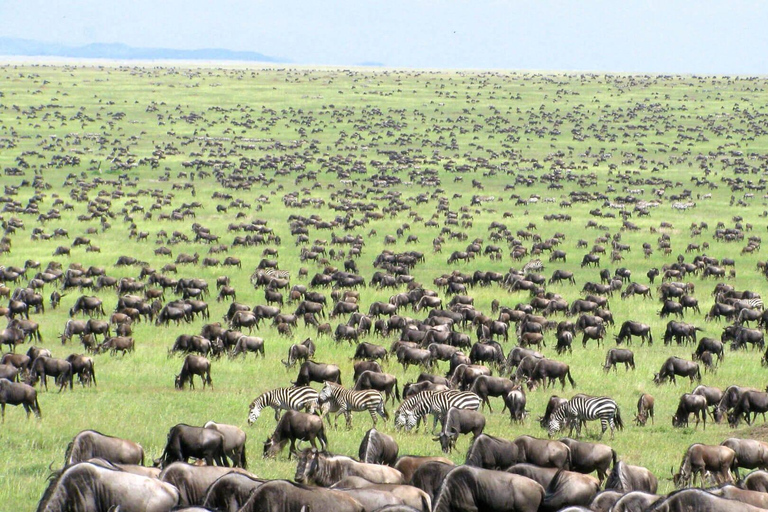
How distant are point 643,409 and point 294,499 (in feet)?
39.5

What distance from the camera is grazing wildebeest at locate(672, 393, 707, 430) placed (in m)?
20.3

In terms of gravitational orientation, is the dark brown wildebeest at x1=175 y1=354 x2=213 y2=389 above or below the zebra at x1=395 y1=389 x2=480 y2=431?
below

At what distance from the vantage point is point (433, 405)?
2006 centimetres

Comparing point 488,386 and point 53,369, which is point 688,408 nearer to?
point 488,386

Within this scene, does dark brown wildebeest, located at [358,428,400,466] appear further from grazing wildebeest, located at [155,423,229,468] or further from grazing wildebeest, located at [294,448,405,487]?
grazing wildebeest, located at [155,423,229,468]

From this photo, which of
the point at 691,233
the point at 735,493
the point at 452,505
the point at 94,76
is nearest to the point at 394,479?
the point at 452,505

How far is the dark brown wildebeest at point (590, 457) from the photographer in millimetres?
15570

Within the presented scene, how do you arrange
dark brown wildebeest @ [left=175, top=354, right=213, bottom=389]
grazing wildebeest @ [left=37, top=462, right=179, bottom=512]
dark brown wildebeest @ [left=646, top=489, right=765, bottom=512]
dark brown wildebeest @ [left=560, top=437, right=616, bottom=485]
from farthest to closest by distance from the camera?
dark brown wildebeest @ [left=175, top=354, right=213, bottom=389], dark brown wildebeest @ [left=560, top=437, right=616, bottom=485], grazing wildebeest @ [left=37, top=462, right=179, bottom=512], dark brown wildebeest @ [left=646, top=489, right=765, bottom=512]

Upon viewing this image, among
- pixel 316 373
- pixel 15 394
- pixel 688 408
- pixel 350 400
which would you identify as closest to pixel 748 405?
pixel 688 408

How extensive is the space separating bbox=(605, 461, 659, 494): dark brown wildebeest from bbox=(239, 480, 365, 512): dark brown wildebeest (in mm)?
4604

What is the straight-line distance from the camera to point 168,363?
2619 cm

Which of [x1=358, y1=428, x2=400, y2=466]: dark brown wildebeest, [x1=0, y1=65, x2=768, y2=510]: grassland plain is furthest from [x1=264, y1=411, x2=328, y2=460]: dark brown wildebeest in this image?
[x1=358, y1=428, x2=400, y2=466]: dark brown wildebeest

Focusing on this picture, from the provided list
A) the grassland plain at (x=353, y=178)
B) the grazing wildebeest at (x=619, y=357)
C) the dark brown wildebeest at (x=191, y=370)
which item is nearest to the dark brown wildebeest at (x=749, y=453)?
the grassland plain at (x=353, y=178)

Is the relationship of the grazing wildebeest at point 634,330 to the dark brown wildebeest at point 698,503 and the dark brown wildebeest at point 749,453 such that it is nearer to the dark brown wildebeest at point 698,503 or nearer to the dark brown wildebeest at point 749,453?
the dark brown wildebeest at point 749,453
